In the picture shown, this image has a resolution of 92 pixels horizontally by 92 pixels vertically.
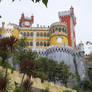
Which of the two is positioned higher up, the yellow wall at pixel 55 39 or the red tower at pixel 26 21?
the red tower at pixel 26 21

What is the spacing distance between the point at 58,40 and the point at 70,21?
11366 millimetres

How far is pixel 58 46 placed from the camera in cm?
5725

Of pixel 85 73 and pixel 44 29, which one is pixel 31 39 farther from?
pixel 85 73

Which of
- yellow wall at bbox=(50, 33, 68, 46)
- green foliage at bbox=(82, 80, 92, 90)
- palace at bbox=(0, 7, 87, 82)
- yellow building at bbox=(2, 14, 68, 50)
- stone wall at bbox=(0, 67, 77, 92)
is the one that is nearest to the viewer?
stone wall at bbox=(0, 67, 77, 92)

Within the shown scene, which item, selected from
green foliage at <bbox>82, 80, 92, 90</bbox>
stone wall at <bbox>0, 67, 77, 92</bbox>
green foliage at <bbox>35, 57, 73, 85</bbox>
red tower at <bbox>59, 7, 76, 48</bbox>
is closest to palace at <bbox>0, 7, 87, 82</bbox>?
red tower at <bbox>59, 7, 76, 48</bbox>

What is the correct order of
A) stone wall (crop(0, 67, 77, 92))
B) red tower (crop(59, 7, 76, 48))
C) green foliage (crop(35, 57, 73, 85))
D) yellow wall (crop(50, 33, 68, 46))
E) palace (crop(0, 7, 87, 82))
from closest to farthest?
stone wall (crop(0, 67, 77, 92)), green foliage (crop(35, 57, 73, 85)), palace (crop(0, 7, 87, 82)), yellow wall (crop(50, 33, 68, 46)), red tower (crop(59, 7, 76, 48))

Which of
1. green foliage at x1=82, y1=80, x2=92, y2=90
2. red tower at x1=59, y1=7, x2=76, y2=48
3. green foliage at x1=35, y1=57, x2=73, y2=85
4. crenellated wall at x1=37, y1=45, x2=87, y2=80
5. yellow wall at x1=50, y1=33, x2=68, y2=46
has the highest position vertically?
red tower at x1=59, y1=7, x2=76, y2=48

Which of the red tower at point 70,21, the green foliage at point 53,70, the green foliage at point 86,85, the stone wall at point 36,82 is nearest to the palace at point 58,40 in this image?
the red tower at point 70,21

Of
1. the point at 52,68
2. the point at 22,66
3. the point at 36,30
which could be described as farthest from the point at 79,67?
the point at 22,66

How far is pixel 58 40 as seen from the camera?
202 ft

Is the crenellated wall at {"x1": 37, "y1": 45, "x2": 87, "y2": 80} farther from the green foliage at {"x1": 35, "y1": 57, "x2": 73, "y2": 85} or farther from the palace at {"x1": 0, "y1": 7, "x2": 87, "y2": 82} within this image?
the green foliage at {"x1": 35, "y1": 57, "x2": 73, "y2": 85}

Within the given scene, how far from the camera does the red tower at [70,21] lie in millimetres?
66588

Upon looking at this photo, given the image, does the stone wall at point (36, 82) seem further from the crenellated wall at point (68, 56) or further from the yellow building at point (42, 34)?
the yellow building at point (42, 34)

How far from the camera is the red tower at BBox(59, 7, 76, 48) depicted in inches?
2622
